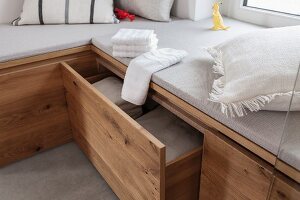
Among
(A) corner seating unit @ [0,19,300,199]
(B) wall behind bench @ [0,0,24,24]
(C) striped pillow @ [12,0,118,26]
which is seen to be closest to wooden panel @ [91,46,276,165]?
(A) corner seating unit @ [0,19,300,199]

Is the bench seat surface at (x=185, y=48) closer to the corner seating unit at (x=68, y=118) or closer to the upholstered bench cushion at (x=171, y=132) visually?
the corner seating unit at (x=68, y=118)

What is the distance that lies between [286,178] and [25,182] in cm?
112

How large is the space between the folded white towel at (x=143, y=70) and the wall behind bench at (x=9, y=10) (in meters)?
1.02

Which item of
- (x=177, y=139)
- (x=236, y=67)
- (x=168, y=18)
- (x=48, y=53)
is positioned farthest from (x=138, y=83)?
(x=168, y=18)

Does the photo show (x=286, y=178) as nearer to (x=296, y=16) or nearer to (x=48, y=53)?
(x=296, y=16)

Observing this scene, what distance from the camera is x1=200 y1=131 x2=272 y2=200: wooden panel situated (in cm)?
72

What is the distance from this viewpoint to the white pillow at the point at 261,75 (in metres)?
0.70

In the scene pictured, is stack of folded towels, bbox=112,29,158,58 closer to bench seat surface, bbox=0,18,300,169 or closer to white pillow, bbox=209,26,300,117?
bench seat surface, bbox=0,18,300,169

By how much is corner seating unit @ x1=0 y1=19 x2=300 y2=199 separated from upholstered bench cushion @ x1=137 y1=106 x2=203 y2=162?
10cm

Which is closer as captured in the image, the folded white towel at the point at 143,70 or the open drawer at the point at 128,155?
the open drawer at the point at 128,155

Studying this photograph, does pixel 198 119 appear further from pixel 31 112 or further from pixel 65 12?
pixel 65 12

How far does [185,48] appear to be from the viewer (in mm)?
1192

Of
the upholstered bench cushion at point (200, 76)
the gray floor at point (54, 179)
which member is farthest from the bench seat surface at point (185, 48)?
the gray floor at point (54, 179)

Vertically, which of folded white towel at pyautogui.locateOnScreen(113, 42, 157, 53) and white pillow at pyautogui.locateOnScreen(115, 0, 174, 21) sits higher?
white pillow at pyautogui.locateOnScreen(115, 0, 174, 21)
